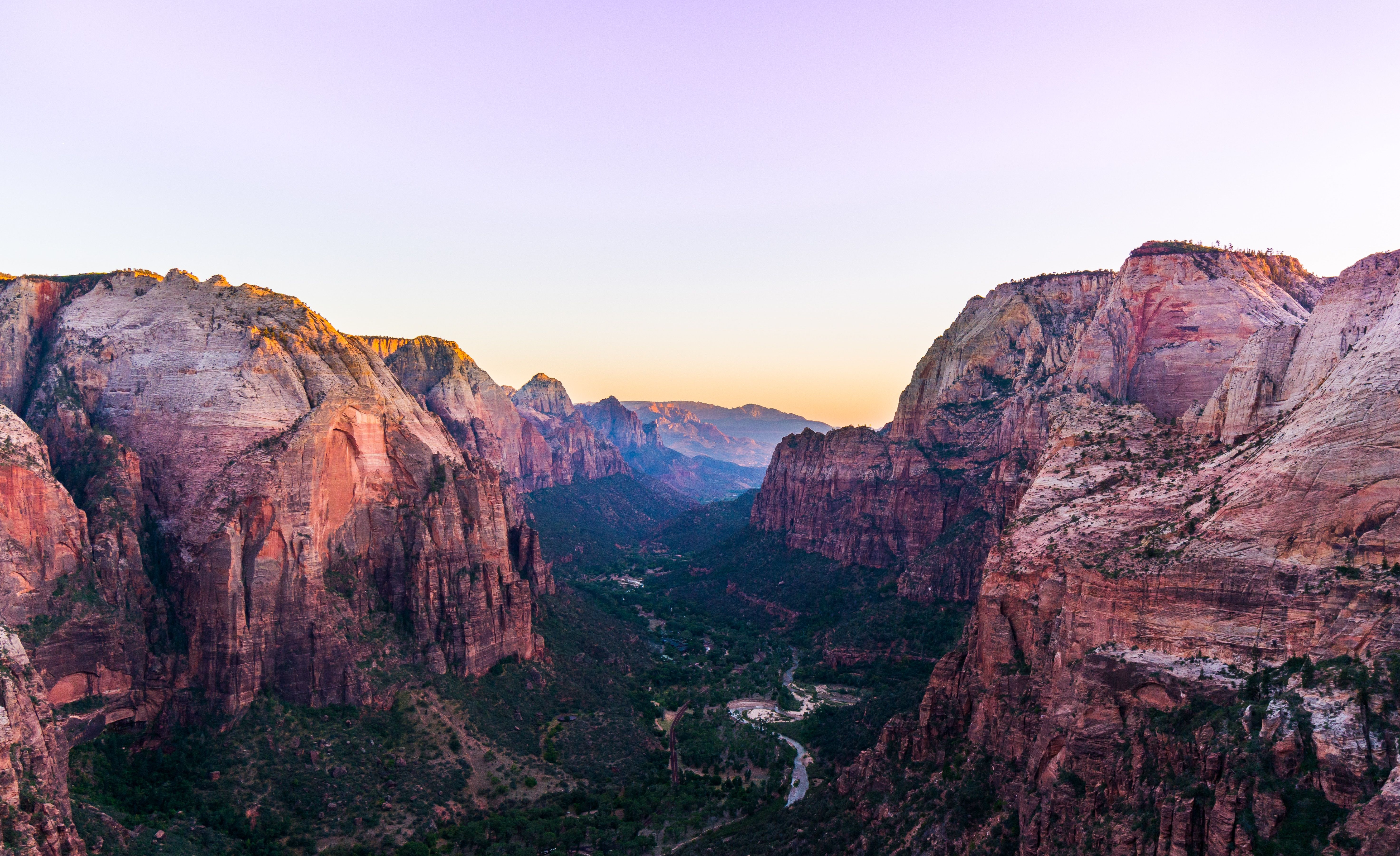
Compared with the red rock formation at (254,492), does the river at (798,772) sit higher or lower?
lower

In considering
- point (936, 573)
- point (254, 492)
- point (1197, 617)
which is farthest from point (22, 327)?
point (936, 573)

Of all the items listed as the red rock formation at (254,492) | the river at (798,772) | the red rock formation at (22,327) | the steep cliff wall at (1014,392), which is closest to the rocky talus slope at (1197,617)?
the steep cliff wall at (1014,392)

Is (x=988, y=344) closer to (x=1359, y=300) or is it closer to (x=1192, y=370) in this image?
(x=1192, y=370)

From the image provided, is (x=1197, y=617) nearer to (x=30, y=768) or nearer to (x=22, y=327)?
(x=30, y=768)

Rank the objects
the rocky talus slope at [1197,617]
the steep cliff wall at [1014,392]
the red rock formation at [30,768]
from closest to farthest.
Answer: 1. the rocky talus slope at [1197,617]
2. the red rock formation at [30,768]
3. the steep cliff wall at [1014,392]

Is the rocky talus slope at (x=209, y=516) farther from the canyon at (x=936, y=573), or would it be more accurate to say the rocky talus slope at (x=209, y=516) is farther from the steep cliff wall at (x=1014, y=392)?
the steep cliff wall at (x=1014, y=392)
